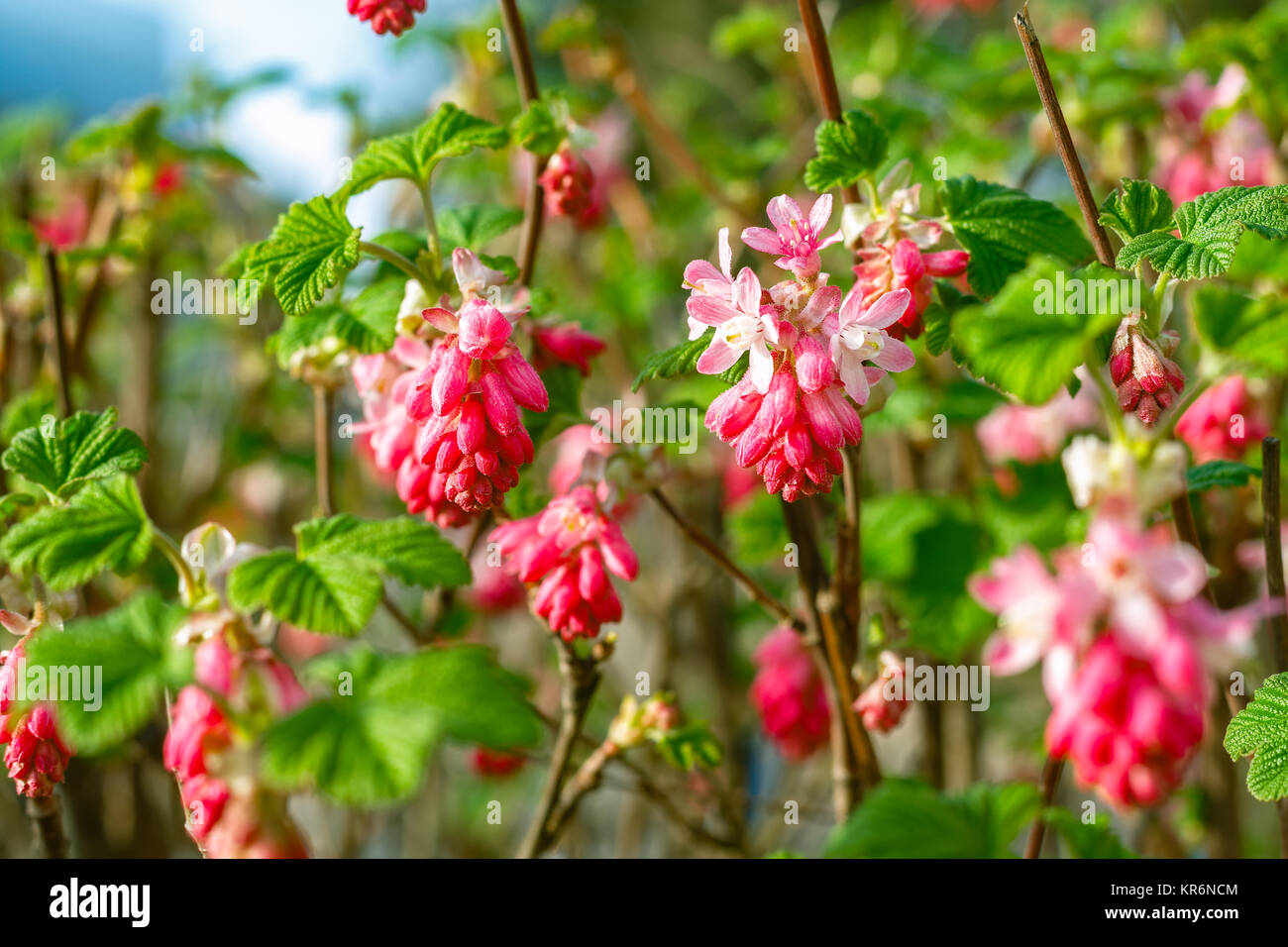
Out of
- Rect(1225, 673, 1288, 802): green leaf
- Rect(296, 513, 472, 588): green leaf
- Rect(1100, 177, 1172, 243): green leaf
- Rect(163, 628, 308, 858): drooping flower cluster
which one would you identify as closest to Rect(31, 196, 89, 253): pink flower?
Rect(296, 513, 472, 588): green leaf

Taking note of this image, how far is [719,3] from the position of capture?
16.0 feet

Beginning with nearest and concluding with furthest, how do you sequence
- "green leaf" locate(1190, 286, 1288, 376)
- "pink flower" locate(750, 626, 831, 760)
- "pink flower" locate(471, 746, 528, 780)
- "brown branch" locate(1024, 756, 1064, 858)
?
"green leaf" locate(1190, 286, 1288, 376) < "brown branch" locate(1024, 756, 1064, 858) < "pink flower" locate(750, 626, 831, 760) < "pink flower" locate(471, 746, 528, 780)

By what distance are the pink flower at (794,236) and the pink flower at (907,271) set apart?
8cm

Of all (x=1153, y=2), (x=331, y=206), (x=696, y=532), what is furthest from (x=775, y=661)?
(x=1153, y=2)

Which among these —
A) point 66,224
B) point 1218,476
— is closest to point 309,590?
point 1218,476

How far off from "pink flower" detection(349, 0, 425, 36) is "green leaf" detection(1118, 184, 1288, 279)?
0.84 m

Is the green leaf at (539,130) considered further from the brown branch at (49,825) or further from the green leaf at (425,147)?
the brown branch at (49,825)

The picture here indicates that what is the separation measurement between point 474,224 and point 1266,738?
115 centimetres

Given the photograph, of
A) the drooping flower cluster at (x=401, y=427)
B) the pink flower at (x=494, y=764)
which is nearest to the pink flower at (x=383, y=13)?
the drooping flower cluster at (x=401, y=427)

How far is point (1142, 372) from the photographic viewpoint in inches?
40.0

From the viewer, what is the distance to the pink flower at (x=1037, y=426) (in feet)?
7.15

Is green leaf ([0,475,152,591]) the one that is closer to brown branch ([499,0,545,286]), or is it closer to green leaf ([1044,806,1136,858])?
brown branch ([499,0,545,286])

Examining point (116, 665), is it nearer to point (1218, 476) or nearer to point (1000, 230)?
point (1000, 230)

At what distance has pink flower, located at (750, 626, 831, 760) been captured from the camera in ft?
6.11
